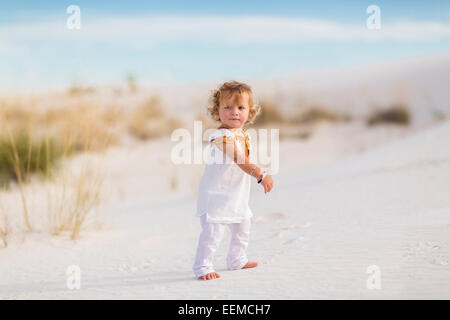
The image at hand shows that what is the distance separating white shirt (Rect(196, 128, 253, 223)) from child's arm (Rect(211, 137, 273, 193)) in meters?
0.04

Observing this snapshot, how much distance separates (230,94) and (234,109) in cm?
9

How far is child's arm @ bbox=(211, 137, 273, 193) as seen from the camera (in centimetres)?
293

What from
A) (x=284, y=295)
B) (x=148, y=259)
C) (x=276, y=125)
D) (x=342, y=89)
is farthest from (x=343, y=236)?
(x=342, y=89)

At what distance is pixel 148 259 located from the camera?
3965 mm

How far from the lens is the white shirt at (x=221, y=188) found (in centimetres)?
305

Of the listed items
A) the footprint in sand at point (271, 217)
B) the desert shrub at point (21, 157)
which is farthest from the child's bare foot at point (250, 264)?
the desert shrub at point (21, 157)

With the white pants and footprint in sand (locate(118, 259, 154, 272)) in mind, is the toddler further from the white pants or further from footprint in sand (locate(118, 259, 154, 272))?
footprint in sand (locate(118, 259, 154, 272))

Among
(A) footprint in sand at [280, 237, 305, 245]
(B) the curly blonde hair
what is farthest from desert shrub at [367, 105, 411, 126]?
(B) the curly blonde hair

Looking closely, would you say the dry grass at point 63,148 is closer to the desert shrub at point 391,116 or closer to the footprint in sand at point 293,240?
the footprint in sand at point 293,240

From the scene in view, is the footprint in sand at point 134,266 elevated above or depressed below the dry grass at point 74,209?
below

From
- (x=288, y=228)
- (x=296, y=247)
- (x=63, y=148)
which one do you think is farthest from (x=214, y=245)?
(x=63, y=148)

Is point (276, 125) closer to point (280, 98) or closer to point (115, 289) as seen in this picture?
point (280, 98)

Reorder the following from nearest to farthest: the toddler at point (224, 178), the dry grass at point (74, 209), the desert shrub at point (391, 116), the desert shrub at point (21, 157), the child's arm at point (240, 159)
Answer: the child's arm at point (240, 159) → the toddler at point (224, 178) → the dry grass at point (74, 209) → the desert shrub at point (21, 157) → the desert shrub at point (391, 116)

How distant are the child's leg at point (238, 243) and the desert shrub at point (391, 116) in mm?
13093
